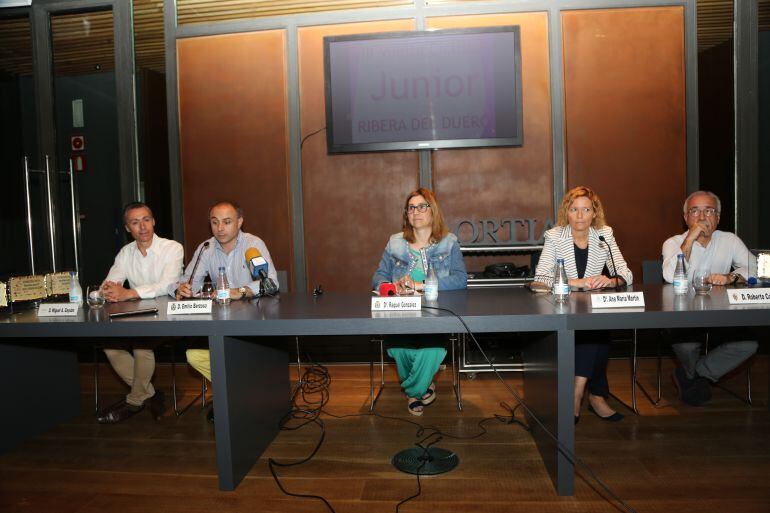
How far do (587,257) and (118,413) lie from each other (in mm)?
2775

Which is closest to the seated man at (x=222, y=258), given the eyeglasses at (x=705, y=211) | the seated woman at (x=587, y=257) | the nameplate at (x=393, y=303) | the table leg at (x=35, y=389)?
the table leg at (x=35, y=389)

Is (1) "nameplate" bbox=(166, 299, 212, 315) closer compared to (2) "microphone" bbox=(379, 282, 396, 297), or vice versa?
(1) "nameplate" bbox=(166, 299, 212, 315)

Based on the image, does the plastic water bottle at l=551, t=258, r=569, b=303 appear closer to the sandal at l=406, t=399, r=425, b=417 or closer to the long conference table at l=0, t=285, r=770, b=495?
the long conference table at l=0, t=285, r=770, b=495

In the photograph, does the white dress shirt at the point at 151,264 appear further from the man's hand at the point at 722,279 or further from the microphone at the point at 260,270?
the man's hand at the point at 722,279

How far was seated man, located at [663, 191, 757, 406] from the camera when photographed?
9.50 ft

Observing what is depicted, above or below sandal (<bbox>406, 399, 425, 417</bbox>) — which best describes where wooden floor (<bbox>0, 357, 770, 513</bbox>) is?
below

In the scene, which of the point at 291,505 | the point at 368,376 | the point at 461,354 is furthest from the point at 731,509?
the point at 368,376

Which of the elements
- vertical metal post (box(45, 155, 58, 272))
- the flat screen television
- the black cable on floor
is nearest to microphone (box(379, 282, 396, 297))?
the black cable on floor

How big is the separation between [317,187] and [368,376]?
153cm

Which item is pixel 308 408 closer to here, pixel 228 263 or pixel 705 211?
pixel 228 263

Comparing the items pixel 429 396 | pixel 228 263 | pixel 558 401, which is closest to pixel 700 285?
pixel 558 401

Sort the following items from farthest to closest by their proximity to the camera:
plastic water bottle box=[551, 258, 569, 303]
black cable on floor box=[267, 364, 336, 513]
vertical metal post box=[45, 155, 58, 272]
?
vertical metal post box=[45, 155, 58, 272] < black cable on floor box=[267, 364, 336, 513] < plastic water bottle box=[551, 258, 569, 303]

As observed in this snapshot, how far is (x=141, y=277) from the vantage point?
324 cm

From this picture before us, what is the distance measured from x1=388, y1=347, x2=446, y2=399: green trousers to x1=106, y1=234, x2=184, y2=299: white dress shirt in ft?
4.63
